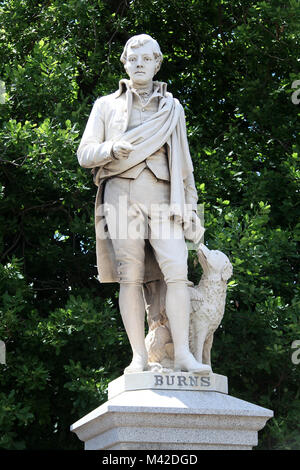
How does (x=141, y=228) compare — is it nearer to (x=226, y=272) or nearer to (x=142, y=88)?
(x=226, y=272)

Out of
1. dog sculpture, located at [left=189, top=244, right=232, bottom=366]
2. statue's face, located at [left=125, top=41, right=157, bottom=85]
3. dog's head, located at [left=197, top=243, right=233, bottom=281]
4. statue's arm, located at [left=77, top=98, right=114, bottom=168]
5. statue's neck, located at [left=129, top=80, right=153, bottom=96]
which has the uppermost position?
statue's face, located at [left=125, top=41, right=157, bottom=85]

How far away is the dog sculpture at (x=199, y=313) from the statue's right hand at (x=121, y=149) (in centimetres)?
103

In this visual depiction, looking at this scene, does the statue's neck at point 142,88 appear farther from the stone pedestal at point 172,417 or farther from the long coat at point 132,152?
the stone pedestal at point 172,417

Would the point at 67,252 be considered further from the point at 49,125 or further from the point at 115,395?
the point at 115,395

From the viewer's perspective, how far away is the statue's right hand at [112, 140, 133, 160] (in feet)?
24.0

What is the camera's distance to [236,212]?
38.4 feet

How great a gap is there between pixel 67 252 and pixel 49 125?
5.63ft

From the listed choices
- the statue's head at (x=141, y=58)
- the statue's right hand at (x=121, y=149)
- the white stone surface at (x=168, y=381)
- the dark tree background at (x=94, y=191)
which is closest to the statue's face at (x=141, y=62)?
the statue's head at (x=141, y=58)

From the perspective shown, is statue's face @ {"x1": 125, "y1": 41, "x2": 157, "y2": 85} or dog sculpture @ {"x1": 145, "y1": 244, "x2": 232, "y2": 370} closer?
dog sculpture @ {"x1": 145, "y1": 244, "x2": 232, "y2": 370}

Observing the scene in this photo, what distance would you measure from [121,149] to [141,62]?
0.88 m

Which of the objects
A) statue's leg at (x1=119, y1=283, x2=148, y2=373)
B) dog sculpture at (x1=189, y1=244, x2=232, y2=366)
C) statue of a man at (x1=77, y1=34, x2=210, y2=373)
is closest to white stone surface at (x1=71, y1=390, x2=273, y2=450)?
statue of a man at (x1=77, y1=34, x2=210, y2=373)

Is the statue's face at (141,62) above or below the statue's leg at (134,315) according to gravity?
above

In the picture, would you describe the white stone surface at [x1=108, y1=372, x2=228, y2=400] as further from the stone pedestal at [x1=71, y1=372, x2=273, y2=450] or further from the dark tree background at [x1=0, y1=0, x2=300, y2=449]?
the dark tree background at [x1=0, y1=0, x2=300, y2=449]

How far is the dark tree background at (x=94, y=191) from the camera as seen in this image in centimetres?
1105
